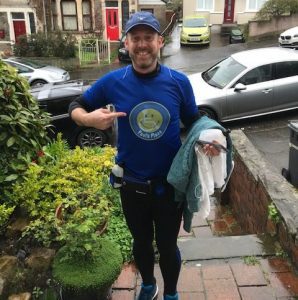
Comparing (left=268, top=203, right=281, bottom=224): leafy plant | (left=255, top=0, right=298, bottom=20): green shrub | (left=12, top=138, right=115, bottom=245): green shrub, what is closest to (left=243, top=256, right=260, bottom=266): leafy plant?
(left=268, top=203, right=281, bottom=224): leafy plant

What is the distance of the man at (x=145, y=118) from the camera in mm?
2490

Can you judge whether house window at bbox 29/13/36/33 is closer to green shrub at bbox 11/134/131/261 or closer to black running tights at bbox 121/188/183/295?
green shrub at bbox 11/134/131/261

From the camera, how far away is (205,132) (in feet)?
8.09

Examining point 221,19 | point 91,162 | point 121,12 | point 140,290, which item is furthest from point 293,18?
point 140,290

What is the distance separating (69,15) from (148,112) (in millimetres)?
25430

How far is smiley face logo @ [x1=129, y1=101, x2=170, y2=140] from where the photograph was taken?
2.49m

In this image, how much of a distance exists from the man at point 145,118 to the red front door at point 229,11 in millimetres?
27759

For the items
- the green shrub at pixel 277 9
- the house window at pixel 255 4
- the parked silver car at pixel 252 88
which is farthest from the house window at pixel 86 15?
the parked silver car at pixel 252 88

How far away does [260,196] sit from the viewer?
4227 mm

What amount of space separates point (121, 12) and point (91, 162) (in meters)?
23.1

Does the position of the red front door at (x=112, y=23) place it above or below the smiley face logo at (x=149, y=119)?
below

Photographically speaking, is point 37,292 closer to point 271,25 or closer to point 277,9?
point 271,25

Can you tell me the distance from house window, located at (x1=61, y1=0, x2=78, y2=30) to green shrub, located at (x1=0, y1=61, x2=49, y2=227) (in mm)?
23203

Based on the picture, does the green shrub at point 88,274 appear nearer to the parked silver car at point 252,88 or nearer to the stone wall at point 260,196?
the stone wall at point 260,196
